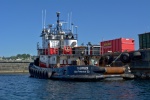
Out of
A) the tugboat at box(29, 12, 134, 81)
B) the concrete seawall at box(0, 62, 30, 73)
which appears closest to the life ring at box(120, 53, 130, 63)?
the tugboat at box(29, 12, 134, 81)

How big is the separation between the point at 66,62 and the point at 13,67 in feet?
228

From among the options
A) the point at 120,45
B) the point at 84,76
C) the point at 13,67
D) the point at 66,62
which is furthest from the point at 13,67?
the point at 84,76

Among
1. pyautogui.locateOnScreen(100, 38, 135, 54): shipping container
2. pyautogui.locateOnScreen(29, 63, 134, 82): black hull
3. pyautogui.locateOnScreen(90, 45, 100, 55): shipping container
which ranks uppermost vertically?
pyautogui.locateOnScreen(100, 38, 135, 54): shipping container

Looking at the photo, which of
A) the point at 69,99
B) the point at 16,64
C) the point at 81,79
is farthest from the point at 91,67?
the point at 16,64

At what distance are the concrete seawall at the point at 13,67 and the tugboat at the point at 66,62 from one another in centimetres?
Answer: 5481

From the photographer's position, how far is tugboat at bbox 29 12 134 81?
40219 mm

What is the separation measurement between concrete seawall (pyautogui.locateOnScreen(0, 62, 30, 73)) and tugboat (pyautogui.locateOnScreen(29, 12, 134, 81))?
54809 millimetres

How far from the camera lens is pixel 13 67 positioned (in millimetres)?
114312

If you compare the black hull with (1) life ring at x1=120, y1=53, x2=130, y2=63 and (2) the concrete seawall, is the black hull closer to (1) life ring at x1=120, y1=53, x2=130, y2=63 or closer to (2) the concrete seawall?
(1) life ring at x1=120, y1=53, x2=130, y2=63

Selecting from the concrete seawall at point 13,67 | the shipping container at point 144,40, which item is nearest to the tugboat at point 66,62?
the shipping container at point 144,40

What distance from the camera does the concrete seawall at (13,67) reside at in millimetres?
112125

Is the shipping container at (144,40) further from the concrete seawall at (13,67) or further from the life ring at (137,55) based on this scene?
the concrete seawall at (13,67)

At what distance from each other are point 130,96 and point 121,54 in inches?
944

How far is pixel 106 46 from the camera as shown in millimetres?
59062
